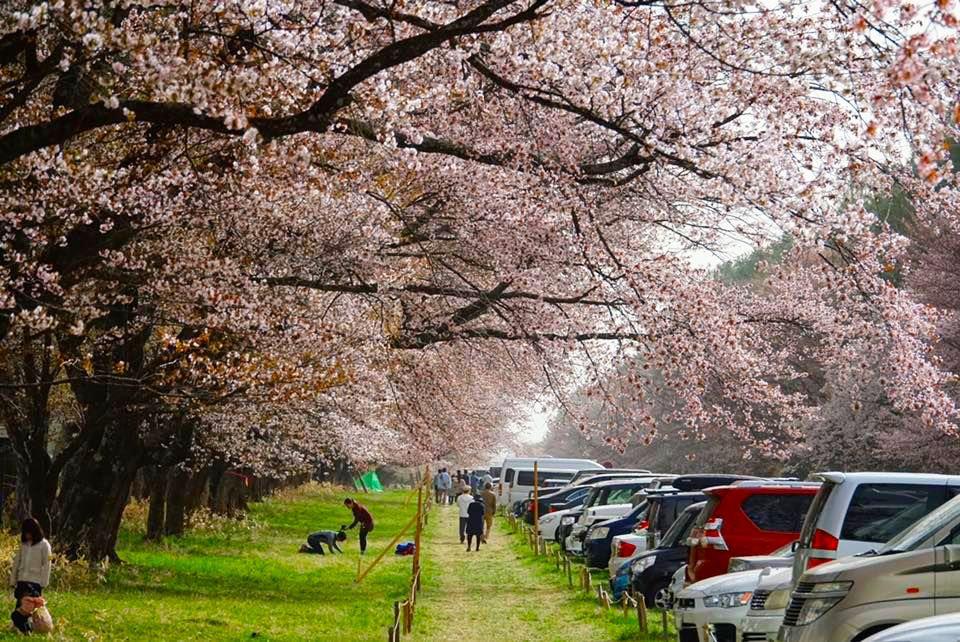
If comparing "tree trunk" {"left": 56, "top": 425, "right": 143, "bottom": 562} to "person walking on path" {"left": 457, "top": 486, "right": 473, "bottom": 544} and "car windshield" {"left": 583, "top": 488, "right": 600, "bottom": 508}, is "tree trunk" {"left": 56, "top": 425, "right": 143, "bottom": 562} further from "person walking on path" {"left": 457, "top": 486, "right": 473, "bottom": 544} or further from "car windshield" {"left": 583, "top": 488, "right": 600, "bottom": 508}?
"person walking on path" {"left": 457, "top": 486, "right": 473, "bottom": 544}

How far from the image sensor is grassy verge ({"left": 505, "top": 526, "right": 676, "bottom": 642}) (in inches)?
599

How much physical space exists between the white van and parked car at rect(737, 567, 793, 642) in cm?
3351

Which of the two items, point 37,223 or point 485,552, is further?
point 485,552

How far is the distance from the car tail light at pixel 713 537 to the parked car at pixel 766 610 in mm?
3427

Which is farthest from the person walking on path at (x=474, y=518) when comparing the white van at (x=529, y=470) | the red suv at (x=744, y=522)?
the red suv at (x=744, y=522)

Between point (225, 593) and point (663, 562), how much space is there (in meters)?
7.09

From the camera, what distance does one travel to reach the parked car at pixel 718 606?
12.0 metres

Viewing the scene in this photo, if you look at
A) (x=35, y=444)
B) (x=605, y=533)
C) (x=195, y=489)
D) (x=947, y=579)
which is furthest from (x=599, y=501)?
(x=947, y=579)

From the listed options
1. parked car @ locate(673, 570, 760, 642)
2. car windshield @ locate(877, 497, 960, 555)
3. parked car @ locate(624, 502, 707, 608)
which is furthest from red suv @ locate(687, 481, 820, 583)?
car windshield @ locate(877, 497, 960, 555)

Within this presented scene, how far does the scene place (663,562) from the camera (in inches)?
679

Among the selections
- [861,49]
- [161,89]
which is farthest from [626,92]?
[161,89]

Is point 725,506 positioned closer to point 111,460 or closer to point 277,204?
point 277,204

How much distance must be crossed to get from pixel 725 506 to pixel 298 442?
740 inches

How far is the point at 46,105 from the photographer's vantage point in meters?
13.8
